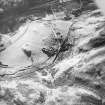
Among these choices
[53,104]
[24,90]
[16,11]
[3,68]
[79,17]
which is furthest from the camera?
[16,11]

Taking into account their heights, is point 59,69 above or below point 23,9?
below

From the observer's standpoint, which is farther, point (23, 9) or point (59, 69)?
point (23, 9)

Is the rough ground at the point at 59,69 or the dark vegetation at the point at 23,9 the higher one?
the dark vegetation at the point at 23,9

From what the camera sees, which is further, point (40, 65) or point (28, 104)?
point (40, 65)

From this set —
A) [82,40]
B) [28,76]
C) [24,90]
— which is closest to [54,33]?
[82,40]

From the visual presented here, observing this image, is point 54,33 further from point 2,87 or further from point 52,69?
point 2,87

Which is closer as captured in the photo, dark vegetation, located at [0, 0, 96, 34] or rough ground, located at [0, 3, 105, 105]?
rough ground, located at [0, 3, 105, 105]

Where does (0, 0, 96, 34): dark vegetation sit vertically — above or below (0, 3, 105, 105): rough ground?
above

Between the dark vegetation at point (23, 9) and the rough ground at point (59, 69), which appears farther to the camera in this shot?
the dark vegetation at point (23, 9)
